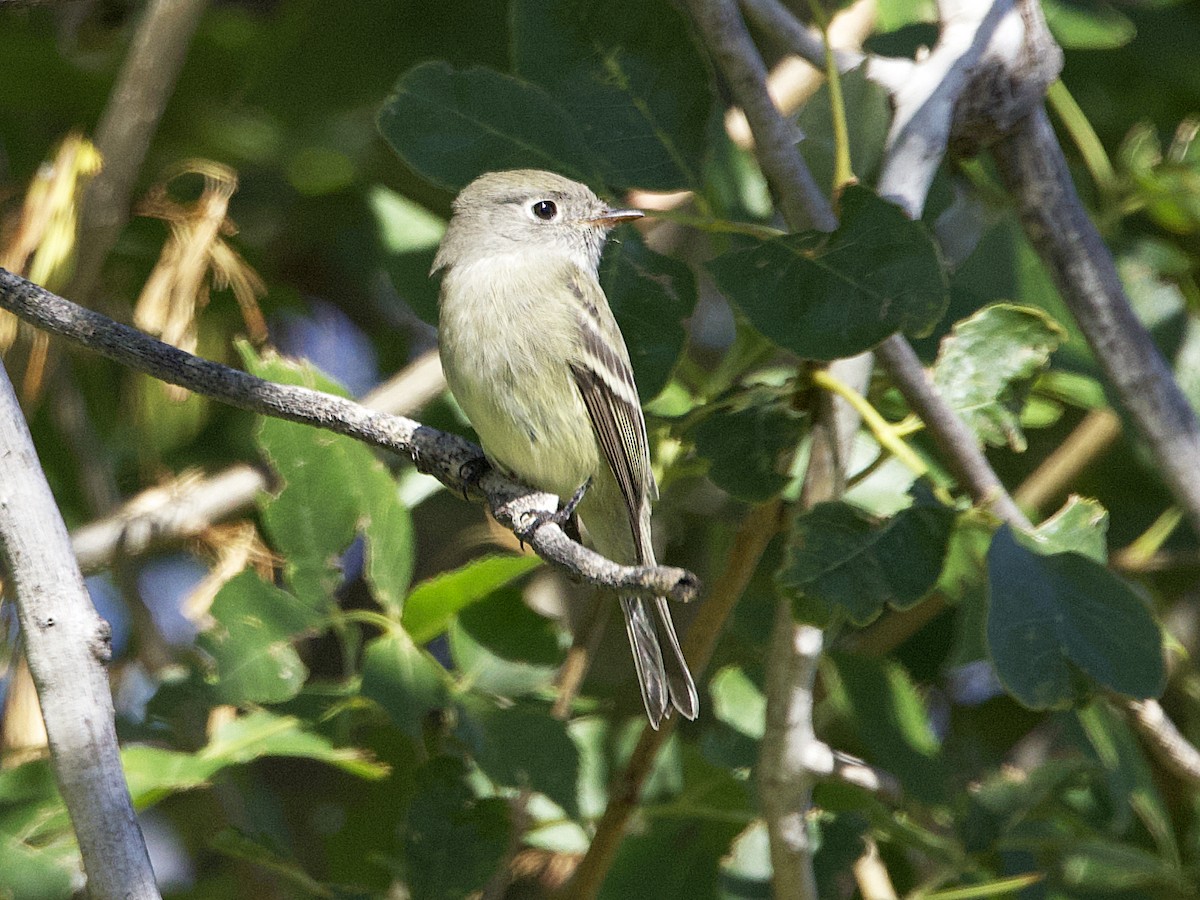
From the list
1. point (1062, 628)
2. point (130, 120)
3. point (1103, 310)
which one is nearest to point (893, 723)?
point (1062, 628)

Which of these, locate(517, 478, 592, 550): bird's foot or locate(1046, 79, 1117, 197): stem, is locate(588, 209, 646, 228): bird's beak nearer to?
locate(517, 478, 592, 550): bird's foot

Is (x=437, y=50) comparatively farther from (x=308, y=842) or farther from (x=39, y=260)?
(x=308, y=842)

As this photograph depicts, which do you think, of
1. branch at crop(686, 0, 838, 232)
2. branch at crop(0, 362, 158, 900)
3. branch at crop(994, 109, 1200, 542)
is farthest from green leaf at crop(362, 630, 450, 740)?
branch at crop(994, 109, 1200, 542)

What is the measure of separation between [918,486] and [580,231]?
1045 mm

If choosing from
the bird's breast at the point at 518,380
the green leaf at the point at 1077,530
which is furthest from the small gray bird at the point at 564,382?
the green leaf at the point at 1077,530

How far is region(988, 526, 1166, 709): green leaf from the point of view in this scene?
6.90 ft

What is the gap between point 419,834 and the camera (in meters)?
2.38

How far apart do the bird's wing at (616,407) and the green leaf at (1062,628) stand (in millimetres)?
647

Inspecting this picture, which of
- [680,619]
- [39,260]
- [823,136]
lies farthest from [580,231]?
[680,619]

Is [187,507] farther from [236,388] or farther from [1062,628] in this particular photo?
[1062,628]

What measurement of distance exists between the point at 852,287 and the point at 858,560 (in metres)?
0.44

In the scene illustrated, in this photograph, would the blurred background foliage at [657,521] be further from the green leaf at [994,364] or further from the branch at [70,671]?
the branch at [70,671]

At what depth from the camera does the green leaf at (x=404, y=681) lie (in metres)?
2.25

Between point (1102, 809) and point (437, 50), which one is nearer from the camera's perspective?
point (1102, 809)
